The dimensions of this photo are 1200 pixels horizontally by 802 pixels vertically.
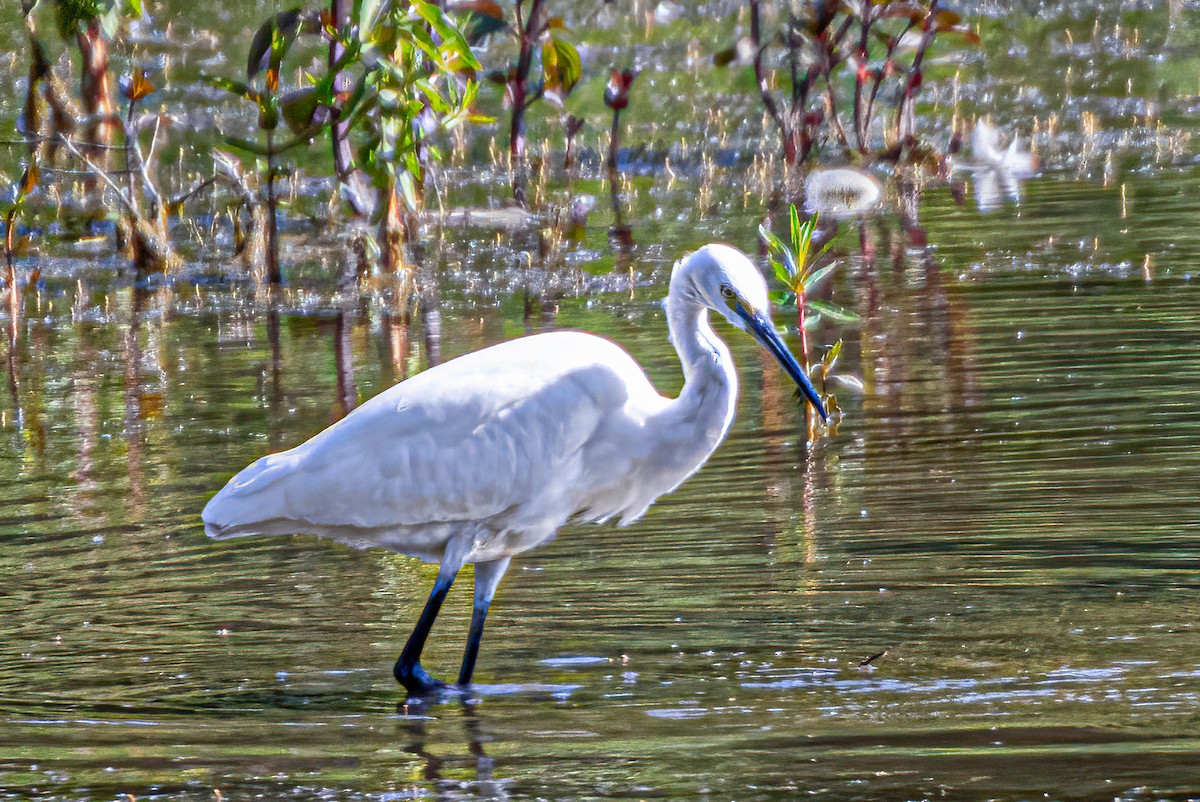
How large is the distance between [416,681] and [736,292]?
1.32 metres

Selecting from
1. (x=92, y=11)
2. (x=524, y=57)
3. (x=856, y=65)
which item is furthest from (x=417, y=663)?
(x=856, y=65)

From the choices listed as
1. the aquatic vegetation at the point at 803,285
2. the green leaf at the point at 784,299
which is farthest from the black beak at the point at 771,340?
the green leaf at the point at 784,299

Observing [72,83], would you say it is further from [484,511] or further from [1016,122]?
[484,511]

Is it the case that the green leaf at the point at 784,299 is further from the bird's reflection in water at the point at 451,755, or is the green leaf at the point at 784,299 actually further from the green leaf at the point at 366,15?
the bird's reflection in water at the point at 451,755

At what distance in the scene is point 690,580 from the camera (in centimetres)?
588

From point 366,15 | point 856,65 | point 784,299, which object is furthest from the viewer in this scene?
point 856,65

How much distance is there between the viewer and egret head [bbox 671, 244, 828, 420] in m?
5.26

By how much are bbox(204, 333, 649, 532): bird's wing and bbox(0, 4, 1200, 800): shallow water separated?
→ 386mm

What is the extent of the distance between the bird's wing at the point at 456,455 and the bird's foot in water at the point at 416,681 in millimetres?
469

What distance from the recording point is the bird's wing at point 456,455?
5438 millimetres

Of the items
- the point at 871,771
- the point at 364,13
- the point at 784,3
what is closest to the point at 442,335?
the point at 364,13

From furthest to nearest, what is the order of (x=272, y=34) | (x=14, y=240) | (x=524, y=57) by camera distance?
(x=524, y=57), (x=14, y=240), (x=272, y=34)

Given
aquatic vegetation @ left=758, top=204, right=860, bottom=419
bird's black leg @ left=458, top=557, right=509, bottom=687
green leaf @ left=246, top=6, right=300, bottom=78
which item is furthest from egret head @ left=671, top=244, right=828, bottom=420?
green leaf @ left=246, top=6, right=300, bottom=78

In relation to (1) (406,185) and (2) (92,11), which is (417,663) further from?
(2) (92,11)
